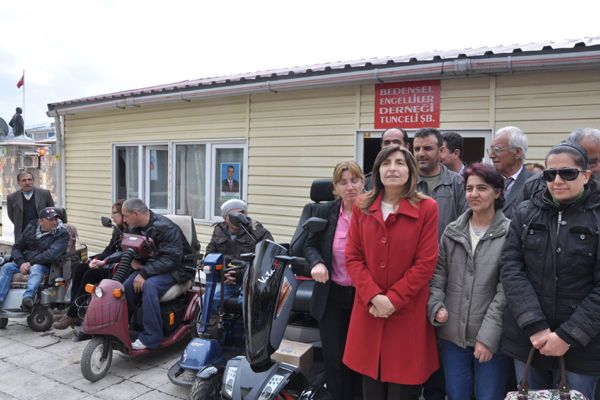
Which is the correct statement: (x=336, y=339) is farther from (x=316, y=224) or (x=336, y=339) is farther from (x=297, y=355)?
(x=316, y=224)

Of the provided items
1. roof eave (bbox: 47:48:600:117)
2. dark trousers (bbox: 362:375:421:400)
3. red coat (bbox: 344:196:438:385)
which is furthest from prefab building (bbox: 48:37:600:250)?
dark trousers (bbox: 362:375:421:400)

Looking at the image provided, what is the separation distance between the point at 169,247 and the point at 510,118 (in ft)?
12.0

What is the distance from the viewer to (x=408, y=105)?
5305 mm

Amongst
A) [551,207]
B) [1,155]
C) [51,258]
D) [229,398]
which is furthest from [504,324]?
[1,155]

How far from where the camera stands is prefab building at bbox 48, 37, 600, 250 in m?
4.59

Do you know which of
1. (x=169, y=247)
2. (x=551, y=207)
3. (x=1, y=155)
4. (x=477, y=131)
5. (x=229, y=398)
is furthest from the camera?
(x=1, y=155)

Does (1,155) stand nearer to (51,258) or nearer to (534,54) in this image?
(51,258)

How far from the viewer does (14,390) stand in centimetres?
371

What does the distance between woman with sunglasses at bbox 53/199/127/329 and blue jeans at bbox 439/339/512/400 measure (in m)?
3.51

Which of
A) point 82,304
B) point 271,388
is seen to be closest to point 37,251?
point 82,304

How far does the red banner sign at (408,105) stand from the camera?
517 centimetres

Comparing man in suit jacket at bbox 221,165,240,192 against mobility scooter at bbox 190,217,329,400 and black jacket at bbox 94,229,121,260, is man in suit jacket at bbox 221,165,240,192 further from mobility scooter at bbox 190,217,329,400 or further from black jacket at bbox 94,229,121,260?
mobility scooter at bbox 190,217,329,400

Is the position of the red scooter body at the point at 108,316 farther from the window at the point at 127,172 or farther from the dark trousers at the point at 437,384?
the window at the point at 127,172

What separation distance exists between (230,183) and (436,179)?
179 inches
